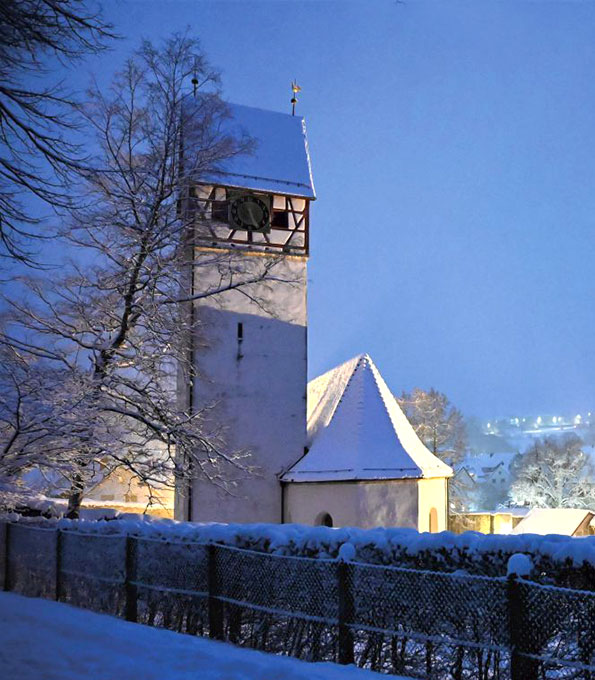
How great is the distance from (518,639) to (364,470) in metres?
12.8

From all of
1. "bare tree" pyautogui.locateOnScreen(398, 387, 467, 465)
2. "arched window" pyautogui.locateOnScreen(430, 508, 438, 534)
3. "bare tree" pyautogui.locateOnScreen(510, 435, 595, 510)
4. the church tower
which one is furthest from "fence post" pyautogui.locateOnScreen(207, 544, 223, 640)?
"bare tree" pyautogui.locateOnScreen(510, 435, 595, 510)

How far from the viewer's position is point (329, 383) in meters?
24.3

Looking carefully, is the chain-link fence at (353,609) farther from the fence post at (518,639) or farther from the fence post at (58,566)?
the fence post at (58,566)

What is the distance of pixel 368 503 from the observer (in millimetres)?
19094

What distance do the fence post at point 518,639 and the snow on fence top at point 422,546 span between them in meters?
0.62

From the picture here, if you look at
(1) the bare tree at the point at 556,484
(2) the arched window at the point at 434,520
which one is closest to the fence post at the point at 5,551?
(2) the arched window at the point at 434,520

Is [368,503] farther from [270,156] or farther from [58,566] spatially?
[270,156]

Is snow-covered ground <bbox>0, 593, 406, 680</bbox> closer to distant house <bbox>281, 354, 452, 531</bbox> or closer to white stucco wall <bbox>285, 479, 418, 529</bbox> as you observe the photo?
Result: white stucco wall <bbox>285, 479, 418, 529</bbox>

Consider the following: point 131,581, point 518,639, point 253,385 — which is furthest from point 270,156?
point 518,639

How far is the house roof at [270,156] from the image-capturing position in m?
22.4

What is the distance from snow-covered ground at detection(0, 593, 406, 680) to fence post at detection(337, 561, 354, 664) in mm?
298

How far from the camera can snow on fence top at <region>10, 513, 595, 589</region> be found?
6.80m

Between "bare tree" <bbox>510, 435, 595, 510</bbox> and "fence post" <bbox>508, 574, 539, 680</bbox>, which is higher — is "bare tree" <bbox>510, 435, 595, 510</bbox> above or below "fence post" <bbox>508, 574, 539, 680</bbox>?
below

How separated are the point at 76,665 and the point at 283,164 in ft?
61.9
